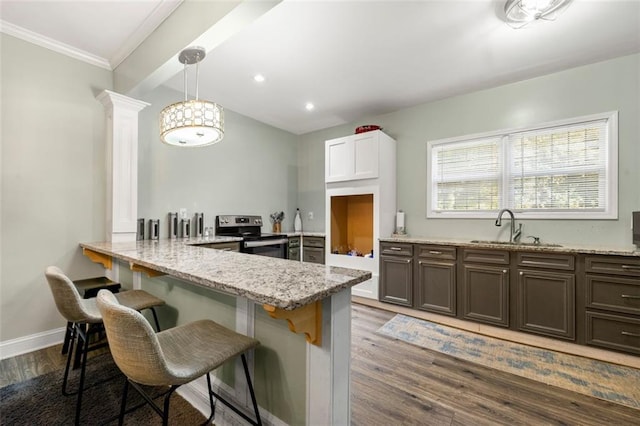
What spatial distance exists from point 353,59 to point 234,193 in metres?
2.55

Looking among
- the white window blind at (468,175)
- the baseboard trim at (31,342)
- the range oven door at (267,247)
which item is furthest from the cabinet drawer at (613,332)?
the baseboard trim at (31,342)

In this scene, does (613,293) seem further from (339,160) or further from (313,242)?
(313,242)

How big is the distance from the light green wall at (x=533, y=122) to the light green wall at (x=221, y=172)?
1.43 meters

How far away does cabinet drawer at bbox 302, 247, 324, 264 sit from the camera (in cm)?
432

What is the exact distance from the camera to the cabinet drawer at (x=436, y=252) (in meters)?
3.04

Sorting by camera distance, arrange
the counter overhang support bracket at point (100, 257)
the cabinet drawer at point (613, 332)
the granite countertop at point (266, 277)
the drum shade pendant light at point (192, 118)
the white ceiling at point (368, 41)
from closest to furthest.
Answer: the granite countertop at point (266, 277) < the drum shade pendant light at point (192, 118) < the white ceiling at point (368, 41) < the cabinet drawer at point (613, 332) < the counter overhang support bracket at point (100, 257)

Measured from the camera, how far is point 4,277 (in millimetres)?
2309

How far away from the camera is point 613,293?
2.31m

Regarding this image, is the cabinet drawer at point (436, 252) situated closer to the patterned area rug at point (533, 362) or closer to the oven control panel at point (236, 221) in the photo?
the patterned area rug at point (533, 362)

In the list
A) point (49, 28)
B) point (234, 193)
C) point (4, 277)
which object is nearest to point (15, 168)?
point (4, 277)

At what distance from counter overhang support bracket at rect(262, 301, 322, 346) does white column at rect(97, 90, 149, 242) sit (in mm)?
2471

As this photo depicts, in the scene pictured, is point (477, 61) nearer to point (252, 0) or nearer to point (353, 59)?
point (353, 59)

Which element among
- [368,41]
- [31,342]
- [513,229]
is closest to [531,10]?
[368,41]

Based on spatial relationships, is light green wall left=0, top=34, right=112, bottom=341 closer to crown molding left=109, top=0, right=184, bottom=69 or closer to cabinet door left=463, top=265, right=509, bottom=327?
crown molding left=109, top=0, right=184, bottom=69
